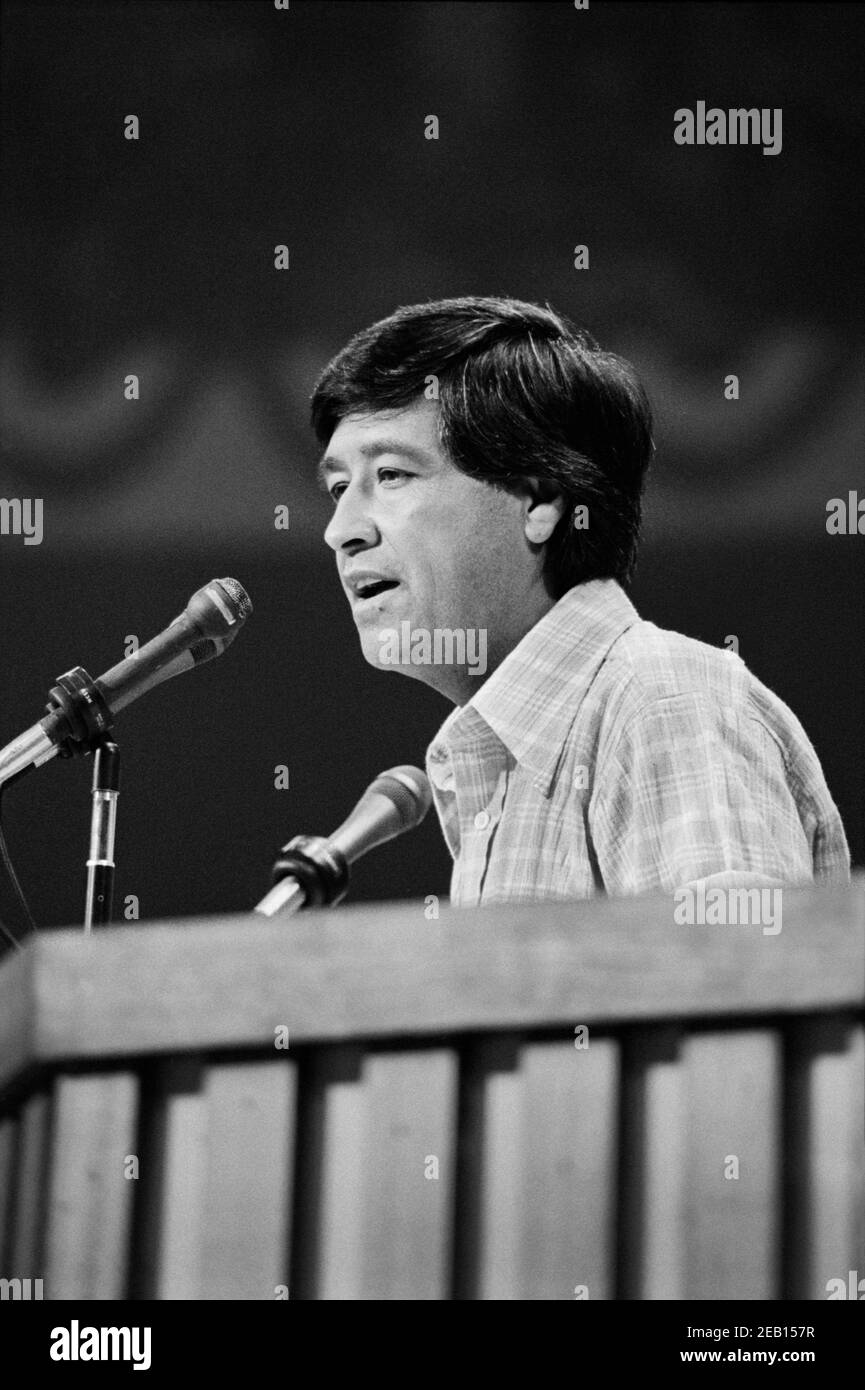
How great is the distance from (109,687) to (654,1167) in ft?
2.93

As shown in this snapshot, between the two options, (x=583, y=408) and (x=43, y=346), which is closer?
(x=583, y=408)

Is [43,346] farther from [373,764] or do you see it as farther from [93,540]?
[373,764]

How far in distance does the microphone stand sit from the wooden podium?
0.65 metres

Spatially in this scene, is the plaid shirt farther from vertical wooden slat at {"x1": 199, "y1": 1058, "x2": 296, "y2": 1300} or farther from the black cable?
vertical wooden slat at {"x1": 199, "y1": 1058, "x2": 296, "y2": 1300}

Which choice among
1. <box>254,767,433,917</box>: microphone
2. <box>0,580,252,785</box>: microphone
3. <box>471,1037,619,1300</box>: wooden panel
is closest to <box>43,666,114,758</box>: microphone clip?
<box>0,580,252,785</box>: microphone

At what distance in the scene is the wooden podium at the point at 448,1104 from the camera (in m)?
0.95

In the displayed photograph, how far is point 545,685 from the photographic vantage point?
6.45ft

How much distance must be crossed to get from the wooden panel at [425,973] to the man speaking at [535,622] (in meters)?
0.73

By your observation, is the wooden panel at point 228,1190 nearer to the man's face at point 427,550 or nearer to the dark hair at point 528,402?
the man's face at point 427,550

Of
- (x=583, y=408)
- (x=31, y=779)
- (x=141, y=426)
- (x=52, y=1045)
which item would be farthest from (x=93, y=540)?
(x=52, y=1045)

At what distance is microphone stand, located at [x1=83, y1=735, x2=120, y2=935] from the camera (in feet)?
5.51

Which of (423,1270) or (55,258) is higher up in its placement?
(55,258)

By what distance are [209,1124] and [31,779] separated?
134 centimetres

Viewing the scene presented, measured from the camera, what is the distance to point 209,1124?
3.30 feet
